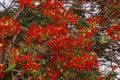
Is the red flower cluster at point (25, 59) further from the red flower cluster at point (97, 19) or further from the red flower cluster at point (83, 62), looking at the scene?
the red flower cluster at point (97, 19)

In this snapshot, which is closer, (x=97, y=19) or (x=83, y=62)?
(x=83, y=62)

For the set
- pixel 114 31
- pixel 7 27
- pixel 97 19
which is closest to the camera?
pixel 7 27

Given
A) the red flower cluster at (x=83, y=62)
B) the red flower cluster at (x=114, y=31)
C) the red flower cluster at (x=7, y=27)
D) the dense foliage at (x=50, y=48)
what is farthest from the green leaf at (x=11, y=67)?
the red flower cluster at (x=114, y=31)

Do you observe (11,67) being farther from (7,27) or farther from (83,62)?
(83,62)

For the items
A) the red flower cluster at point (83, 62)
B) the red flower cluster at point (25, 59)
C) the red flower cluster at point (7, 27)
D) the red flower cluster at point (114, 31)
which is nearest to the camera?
the red flower cluster at point (25, 59)

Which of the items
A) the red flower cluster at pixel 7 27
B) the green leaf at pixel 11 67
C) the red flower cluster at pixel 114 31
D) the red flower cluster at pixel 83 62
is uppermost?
the red flower cluster at pixel 7 27

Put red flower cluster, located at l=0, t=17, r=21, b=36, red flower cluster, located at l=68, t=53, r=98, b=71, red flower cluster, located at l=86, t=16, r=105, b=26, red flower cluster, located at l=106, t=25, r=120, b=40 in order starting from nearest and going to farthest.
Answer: red flower cluster, located at l=0, t=17, r=21, b=36 → red flower cluster, located at l=68, t=53, r=98, b=71 → red flower cluster, located at l=106, t=25, r=120, b=40 → red flower cluster, located at l=86, t=16, r=105, b=26

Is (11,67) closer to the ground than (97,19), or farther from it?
closer to the ground

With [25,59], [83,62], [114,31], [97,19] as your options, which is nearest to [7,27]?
[25,59]

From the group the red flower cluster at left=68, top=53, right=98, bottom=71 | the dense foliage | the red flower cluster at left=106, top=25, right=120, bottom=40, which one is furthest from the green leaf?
the red flower cluster at left=106, top=25, right=120, bottom=40

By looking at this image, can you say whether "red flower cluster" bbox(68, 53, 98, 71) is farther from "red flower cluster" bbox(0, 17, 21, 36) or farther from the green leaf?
"red flower cluster" bbox(0, 17, 21, 36)

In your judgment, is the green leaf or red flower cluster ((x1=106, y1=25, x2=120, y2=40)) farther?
red flower cluster ((x1=106, y1=25, x2=120, y2=40))

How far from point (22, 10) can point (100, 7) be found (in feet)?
8.91

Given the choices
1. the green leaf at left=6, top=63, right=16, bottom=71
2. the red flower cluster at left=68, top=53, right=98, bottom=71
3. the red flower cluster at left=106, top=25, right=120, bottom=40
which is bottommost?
the red flower cluster at left=68, top=53, right=98, bottom=71
